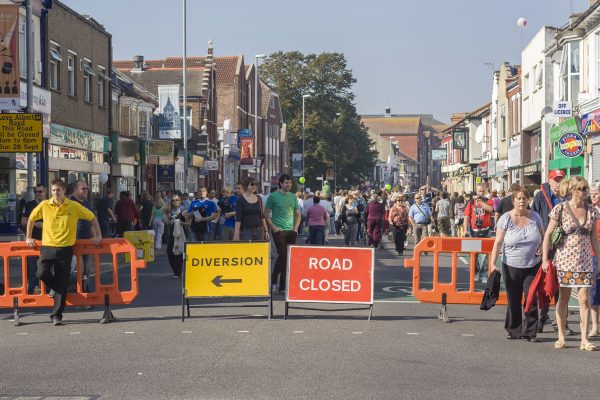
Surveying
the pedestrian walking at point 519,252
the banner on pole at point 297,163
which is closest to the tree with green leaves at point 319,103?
the banner on pole at point 297,163

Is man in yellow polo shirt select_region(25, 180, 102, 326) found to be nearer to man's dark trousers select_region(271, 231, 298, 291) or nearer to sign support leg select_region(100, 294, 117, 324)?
sign support leg select_region(100, 294, 117, 324)

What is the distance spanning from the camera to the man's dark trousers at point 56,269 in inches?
487

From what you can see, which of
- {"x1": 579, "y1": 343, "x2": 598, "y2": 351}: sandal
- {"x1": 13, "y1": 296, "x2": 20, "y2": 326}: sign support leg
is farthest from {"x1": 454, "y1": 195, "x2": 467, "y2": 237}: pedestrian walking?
{"x1": 579, "y1": 343, "x2": 598, "y2": 351}: sandal

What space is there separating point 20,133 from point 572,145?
1181cm

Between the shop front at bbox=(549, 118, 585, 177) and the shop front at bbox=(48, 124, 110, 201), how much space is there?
48.2ft

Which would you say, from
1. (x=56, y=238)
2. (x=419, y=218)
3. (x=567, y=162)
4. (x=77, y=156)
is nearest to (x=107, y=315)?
(x=56, y=238)

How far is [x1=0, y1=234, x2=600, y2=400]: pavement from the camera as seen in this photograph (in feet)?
26.0

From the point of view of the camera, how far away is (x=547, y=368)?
9.09 m

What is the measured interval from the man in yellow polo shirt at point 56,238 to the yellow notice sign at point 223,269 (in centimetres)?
147

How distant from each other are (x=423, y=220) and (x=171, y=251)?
→ 29.1 feet

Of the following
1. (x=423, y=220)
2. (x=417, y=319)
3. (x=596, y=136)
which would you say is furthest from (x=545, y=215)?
(x=596, y=136)

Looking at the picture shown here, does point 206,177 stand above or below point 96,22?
below

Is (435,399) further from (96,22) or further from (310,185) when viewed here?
(310,185)

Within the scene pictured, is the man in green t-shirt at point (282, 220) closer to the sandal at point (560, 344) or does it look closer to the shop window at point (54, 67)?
the sandal at point (560, 344)
